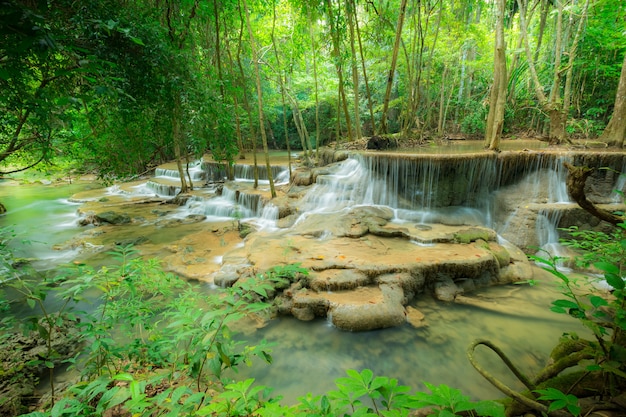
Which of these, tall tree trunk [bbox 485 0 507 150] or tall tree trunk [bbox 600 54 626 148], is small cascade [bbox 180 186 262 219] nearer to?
tall tree trunk [bbox 485 0 507 150]

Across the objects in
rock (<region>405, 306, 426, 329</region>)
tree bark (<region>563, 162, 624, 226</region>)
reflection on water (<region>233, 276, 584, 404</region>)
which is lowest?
reflection on water (<region>233, 276, 584, 404</region>)

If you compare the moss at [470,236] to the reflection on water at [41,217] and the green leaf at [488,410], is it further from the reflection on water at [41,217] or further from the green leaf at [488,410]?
the reflection on water at [41,217]

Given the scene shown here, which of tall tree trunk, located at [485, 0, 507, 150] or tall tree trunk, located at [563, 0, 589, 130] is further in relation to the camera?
tall tree trunk, located at [563, 0, 589, 130]

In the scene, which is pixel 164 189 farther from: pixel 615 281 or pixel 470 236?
pixel 615 281

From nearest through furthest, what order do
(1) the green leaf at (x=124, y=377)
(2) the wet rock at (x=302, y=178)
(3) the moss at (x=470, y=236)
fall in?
(1) the green leaf at (x=124, y=377) → (3) the moss at (x=470, y=236) → (2) the wet rock at (x=302, y=178)

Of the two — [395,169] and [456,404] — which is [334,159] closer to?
[395,169]

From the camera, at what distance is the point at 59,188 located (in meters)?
17.4

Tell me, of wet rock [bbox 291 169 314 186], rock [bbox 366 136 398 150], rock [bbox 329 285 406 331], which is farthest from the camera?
rock [bbox 366 136 398 150]

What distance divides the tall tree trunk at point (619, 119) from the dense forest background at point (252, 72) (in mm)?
54

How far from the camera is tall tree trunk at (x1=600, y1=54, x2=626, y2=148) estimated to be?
25.6 ft

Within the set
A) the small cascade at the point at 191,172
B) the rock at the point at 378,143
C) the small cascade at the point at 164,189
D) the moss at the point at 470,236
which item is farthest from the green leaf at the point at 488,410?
the small cascade at the point at 191,172

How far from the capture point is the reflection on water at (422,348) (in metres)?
3.45

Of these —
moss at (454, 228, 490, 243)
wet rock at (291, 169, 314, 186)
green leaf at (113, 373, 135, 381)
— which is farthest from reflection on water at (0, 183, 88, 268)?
moss at (454, 228, 490, 243)

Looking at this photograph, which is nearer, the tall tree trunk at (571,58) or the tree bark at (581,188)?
the tree bark at (581,188)
